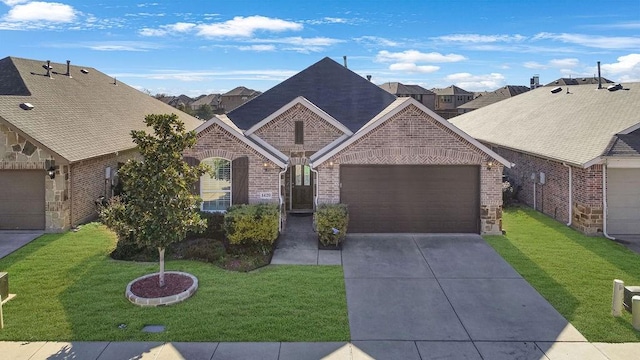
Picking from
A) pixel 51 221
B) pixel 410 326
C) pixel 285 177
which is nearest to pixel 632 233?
pixel 410 326

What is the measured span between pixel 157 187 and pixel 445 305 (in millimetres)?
7032

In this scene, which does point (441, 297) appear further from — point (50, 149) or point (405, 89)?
point (405, 89)

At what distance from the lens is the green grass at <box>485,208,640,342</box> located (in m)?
9.50

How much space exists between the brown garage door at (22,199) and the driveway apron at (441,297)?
11146 millimetres

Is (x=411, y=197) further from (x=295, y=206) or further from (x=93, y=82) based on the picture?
(x=93, y=82)

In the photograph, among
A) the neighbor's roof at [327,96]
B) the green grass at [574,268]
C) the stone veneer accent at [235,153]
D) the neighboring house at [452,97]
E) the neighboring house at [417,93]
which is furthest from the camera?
the neighboring house at [452,97]

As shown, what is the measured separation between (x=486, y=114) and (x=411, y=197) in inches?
766

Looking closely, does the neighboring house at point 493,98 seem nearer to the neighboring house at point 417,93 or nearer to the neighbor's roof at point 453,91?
the neighboring house at point 417,93

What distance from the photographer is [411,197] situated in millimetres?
16672

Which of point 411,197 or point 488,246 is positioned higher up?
point 411,197

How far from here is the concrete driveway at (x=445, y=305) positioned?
8.70 m

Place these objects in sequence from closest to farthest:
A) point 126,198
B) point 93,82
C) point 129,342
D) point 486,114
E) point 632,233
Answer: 1. point 129,342
2. point 126,198
3. point 632,233
4. point 93,82
5. point 486,114

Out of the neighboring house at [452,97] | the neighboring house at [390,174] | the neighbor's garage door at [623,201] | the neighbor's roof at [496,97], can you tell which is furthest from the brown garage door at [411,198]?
the neighboring house at [452,97]

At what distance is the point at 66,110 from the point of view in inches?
786
